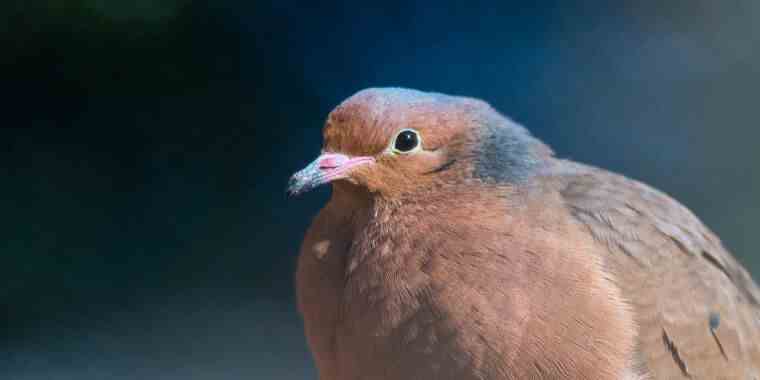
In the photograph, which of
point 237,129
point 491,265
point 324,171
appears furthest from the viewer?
point 237,129

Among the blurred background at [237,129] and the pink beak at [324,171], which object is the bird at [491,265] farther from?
the blurred background at [237,129]

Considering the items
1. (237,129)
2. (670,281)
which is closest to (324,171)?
(670,281)

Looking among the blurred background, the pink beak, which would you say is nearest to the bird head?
the pink beak

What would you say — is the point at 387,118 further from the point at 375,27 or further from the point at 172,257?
the point at 172,257

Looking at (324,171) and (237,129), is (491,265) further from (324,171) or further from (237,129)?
(237,129)

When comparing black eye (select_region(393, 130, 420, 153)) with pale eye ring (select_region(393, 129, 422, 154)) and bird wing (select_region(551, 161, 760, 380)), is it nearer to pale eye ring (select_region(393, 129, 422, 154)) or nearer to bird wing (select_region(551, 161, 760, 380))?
pale eye ring (select_region(393, 129, 422, 154))

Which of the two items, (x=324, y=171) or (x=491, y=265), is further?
(x=324, y=171)

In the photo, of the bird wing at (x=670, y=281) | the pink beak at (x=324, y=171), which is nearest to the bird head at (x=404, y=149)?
the pink beak at (x=324, y=171)

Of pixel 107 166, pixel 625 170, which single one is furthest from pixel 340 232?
pixel 107 166
